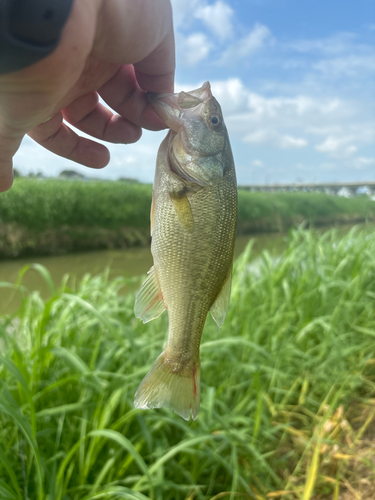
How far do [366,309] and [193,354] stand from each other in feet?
9.33

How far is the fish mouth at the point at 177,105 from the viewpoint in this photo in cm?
89

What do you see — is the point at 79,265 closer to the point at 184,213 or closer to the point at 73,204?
the point at 73,204

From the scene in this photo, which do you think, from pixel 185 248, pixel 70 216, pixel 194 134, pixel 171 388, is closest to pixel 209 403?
pixel 171 388

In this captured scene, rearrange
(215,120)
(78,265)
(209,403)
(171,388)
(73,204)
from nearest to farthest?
(171,388)
(215,120)
(209,403)
(78,265)
(73,204)

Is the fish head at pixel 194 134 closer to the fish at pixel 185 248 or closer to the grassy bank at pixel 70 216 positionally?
the fish at pixel 185 248

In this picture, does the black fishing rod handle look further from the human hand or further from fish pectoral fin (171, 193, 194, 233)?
fish pectoral fin (171, 193, 194, 233)

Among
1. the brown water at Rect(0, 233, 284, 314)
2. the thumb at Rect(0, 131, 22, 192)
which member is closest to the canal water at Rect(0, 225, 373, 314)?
the brown water at Rect(0, 233, 284, 314)

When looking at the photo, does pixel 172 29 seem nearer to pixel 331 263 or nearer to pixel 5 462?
pixel 5 462

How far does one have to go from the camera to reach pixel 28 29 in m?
0.56

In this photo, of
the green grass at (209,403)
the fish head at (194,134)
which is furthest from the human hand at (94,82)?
the green grass at (209,403)

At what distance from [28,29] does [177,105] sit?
1.35 feet

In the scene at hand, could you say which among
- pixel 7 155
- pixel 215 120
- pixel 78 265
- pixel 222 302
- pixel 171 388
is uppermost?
pixel 215 120

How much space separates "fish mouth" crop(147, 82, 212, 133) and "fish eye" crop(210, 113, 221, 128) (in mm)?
32

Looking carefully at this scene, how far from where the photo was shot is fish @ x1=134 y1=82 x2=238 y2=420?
834 millimetres
